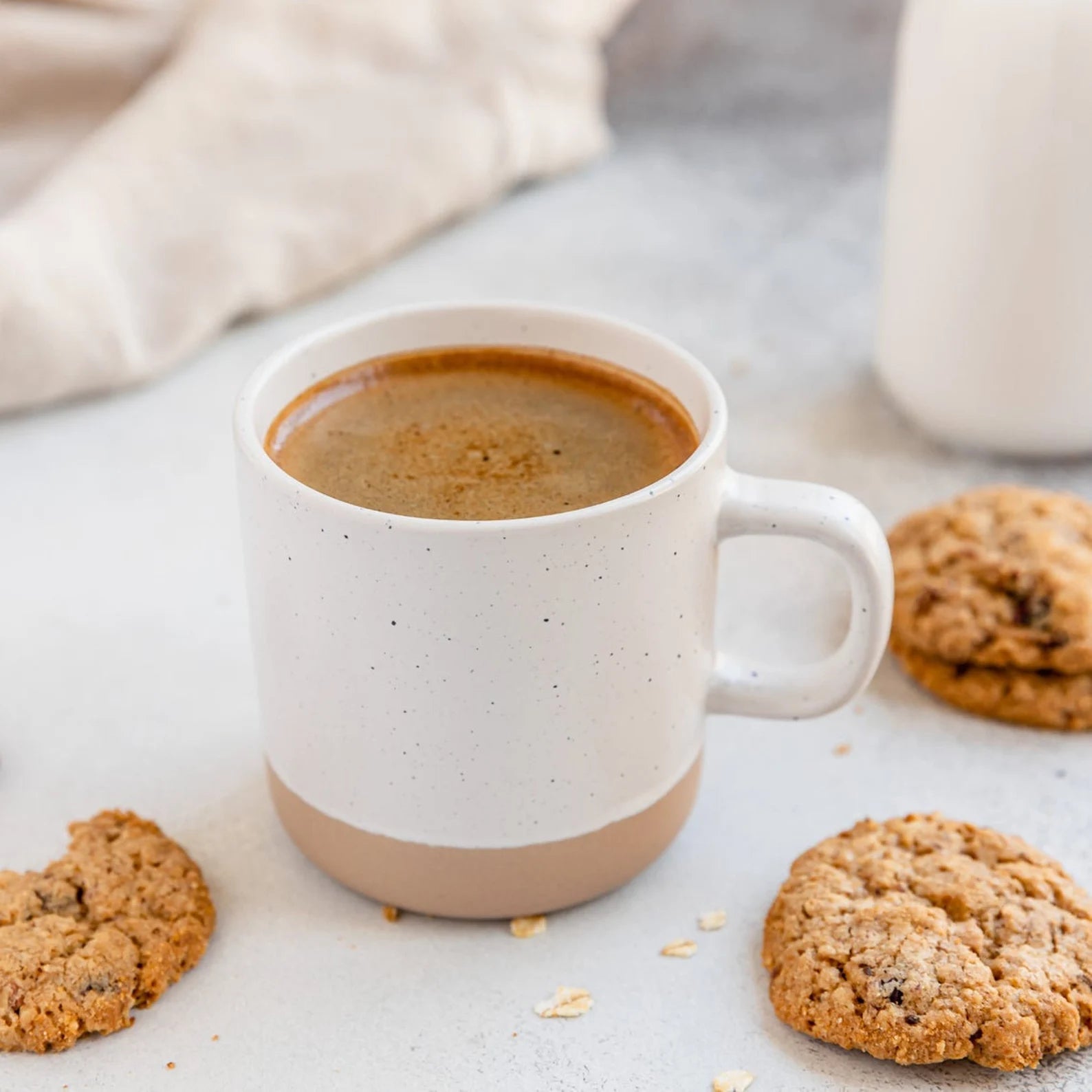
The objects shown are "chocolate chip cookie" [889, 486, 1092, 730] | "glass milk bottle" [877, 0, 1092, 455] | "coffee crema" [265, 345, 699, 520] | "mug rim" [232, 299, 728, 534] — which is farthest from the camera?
"glass milk bottle" [877, 0, 1092, 455]

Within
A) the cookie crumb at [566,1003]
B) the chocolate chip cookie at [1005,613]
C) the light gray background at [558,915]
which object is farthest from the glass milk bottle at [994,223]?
the cookie crumb at [566,1003]

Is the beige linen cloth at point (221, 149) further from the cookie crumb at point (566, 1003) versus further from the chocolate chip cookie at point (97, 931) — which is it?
the cookie crumb at point (566, 1003)

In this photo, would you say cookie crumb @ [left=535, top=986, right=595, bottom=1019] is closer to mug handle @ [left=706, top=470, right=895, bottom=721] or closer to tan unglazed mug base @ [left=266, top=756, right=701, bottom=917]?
tan unglazed mug base @ [left=266, top=756, right=701, bottom=917]

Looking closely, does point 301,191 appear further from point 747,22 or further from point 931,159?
point 747,22

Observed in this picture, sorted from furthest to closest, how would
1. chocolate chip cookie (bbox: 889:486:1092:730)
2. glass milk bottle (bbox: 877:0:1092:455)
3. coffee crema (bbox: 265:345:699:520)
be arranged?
glass milk bottle (bbox: 877:0:1092:455) → chocolate chip cookie (bbox: 889:486:1092:730) → coffee crema (bbox: 265:345:699:520)

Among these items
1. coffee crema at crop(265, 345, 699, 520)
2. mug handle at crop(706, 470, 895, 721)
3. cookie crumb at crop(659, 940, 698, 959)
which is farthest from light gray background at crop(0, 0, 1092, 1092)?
A: coffee crema at crop(265, 345, 699, 520)

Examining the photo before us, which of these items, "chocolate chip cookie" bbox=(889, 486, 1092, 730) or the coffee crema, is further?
"chocolate chip cookie" bbox=(889, 486, 1092, 730)

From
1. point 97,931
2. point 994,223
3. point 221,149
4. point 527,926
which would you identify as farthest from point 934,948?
point 221,149
